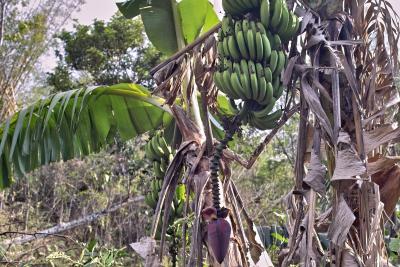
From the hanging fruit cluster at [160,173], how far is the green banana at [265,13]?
71 centimetres

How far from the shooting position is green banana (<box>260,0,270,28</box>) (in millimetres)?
1252

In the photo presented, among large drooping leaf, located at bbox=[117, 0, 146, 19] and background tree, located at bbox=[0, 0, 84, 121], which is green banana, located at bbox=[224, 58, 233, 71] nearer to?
large drooping leaf, located at bbox=[117, 0, 146, 19]

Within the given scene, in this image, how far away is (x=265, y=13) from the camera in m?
1.26

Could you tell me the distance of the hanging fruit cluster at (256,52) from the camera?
1.22m

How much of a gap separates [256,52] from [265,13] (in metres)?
0.10

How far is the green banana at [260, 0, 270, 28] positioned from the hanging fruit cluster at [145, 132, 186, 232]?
0.71 meters

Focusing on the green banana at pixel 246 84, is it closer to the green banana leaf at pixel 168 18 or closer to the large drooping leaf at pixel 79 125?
the large drooping leaf at pixel 79 125

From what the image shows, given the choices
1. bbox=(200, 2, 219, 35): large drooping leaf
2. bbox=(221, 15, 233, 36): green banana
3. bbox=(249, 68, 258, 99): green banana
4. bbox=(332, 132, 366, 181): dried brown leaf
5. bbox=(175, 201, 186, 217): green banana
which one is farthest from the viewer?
bbox=(200, 2, 219, 35): large drooping leaf

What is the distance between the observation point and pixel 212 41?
156 centimetres

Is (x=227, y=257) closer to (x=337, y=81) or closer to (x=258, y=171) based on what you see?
(x=337, y=81)

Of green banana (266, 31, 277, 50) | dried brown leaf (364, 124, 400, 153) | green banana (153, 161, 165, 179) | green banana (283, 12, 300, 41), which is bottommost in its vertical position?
green banana (153, 161, 165, 179)

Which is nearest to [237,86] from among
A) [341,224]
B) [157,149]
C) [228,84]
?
[228,84]

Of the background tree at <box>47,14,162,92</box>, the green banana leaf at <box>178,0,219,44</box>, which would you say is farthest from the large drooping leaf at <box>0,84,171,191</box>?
the background tree at <box>47,14,162,92</box>

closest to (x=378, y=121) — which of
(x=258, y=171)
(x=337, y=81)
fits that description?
(x=337, y=81)
